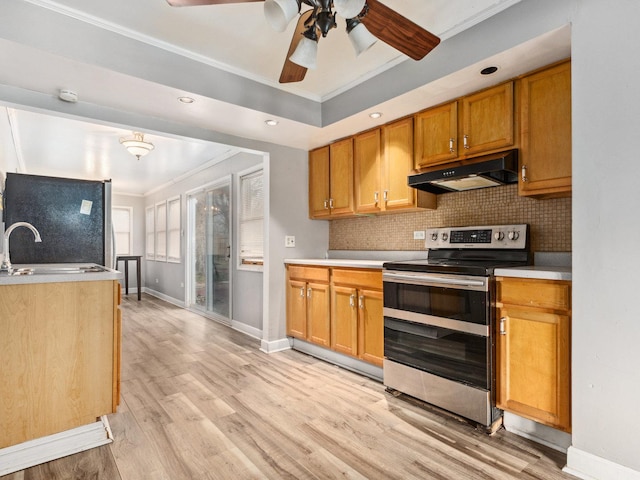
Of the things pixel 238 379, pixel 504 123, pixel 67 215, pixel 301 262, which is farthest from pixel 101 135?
pixel 504 123

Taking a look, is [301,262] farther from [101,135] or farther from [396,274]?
[101,135]

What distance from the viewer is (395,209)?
10.1ft

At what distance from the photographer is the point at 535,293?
193cm

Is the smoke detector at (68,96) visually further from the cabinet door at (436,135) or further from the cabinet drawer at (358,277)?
the cabinet door at (436,135)

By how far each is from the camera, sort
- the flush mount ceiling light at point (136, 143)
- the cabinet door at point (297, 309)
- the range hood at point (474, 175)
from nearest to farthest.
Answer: the range hood at point (474, 175)
the cabinet door at point (297, 309)
the flush mount ceiling light at point (136, 143)

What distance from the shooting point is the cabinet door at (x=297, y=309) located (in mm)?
3611

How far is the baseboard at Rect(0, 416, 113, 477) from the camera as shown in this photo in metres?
1.79

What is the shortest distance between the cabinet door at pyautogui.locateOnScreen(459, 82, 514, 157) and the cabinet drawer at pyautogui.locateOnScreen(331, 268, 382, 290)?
1.14m

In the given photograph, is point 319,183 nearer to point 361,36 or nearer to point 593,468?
point 361,36

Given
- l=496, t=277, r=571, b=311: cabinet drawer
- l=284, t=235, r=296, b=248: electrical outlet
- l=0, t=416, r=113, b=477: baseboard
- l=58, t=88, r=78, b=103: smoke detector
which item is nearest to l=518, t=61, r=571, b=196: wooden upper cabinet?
l=496, t=277, r=571, b=311: cabinet drawer

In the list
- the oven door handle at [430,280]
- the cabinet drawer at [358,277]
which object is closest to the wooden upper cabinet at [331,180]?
the cabinet drawer at [358,277]

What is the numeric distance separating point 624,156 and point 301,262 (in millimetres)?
2634

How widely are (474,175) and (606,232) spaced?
2.85 feet

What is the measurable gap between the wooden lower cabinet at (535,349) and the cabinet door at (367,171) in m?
1.44
